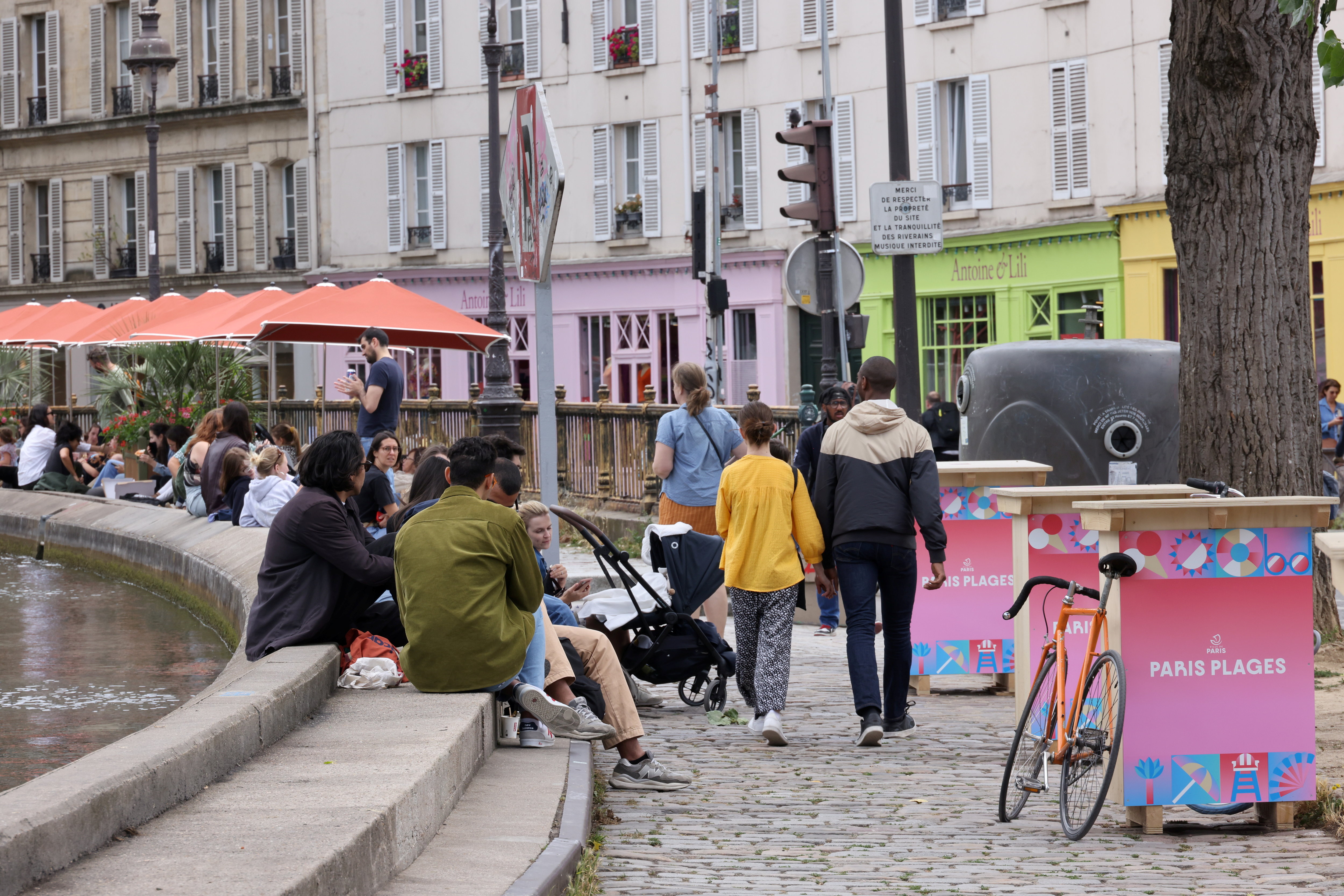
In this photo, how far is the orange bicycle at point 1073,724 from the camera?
21.5 feet

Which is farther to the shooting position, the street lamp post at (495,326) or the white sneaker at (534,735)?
the street lamp post at (495,326)

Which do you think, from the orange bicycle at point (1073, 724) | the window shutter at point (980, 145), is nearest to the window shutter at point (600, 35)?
the window shutter at point (980, 145)

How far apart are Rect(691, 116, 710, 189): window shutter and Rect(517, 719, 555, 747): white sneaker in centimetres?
2882

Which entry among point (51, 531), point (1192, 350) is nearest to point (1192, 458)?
point (1192, 350)

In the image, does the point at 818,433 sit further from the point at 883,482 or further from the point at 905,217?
the point at 883,482

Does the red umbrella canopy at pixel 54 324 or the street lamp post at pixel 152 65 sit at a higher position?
the street lamp post at pixel 152 65

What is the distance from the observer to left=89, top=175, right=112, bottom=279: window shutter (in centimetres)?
4500

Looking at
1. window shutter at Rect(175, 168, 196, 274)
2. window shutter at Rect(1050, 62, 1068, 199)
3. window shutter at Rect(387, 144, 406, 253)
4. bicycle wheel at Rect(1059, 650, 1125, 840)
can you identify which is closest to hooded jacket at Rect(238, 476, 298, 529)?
bicycle wheel at Rect(1059, 650, 1125, 840)

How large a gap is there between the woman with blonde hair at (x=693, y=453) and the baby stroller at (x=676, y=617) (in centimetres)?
183

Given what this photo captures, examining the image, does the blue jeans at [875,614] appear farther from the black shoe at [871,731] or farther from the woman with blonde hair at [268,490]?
the woman with blonde hair at [268,490]

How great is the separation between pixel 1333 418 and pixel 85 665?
54.4ft

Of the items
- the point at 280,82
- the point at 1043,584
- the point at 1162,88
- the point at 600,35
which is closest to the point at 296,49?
the point at 280,82

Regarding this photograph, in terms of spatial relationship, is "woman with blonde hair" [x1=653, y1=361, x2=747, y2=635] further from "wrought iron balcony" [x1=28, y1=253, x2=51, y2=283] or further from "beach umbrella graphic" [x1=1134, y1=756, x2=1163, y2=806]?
"wrought iron balcony" [x1=28, y1=253, x2=51, y2=283]

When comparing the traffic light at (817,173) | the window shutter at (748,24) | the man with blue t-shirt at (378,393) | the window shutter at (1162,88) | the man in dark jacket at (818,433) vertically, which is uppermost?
the window shutter at (748,24)
